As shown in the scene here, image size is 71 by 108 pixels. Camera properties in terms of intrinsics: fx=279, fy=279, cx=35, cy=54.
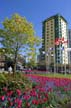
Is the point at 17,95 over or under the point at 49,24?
under

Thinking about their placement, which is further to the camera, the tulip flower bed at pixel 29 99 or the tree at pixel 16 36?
the tree at pixel 16 36

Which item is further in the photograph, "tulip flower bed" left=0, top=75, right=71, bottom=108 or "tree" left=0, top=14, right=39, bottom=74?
"tree" left=0, top=14, right=39, bottom=74

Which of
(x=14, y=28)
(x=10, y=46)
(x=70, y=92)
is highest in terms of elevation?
(x=14, y=28)

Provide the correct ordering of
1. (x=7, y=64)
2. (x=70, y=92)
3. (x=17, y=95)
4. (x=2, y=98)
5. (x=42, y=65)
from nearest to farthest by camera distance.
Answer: (x=2, y=98), (x=17, y=95), (x=70, y=92), (x=7, y=64), (x=42, y=65)

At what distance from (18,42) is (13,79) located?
1816 inches

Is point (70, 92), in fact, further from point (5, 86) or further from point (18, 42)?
point (18, 42)

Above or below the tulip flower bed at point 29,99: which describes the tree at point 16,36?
above

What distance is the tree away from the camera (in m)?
57.2

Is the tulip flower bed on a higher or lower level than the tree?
lower

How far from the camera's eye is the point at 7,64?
8294cm

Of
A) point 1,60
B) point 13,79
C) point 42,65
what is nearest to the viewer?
point 13,79

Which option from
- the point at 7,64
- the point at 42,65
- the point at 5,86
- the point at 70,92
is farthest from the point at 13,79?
the point at 42,65

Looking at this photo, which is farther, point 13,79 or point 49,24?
point 49,24

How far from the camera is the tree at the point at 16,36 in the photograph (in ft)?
188
